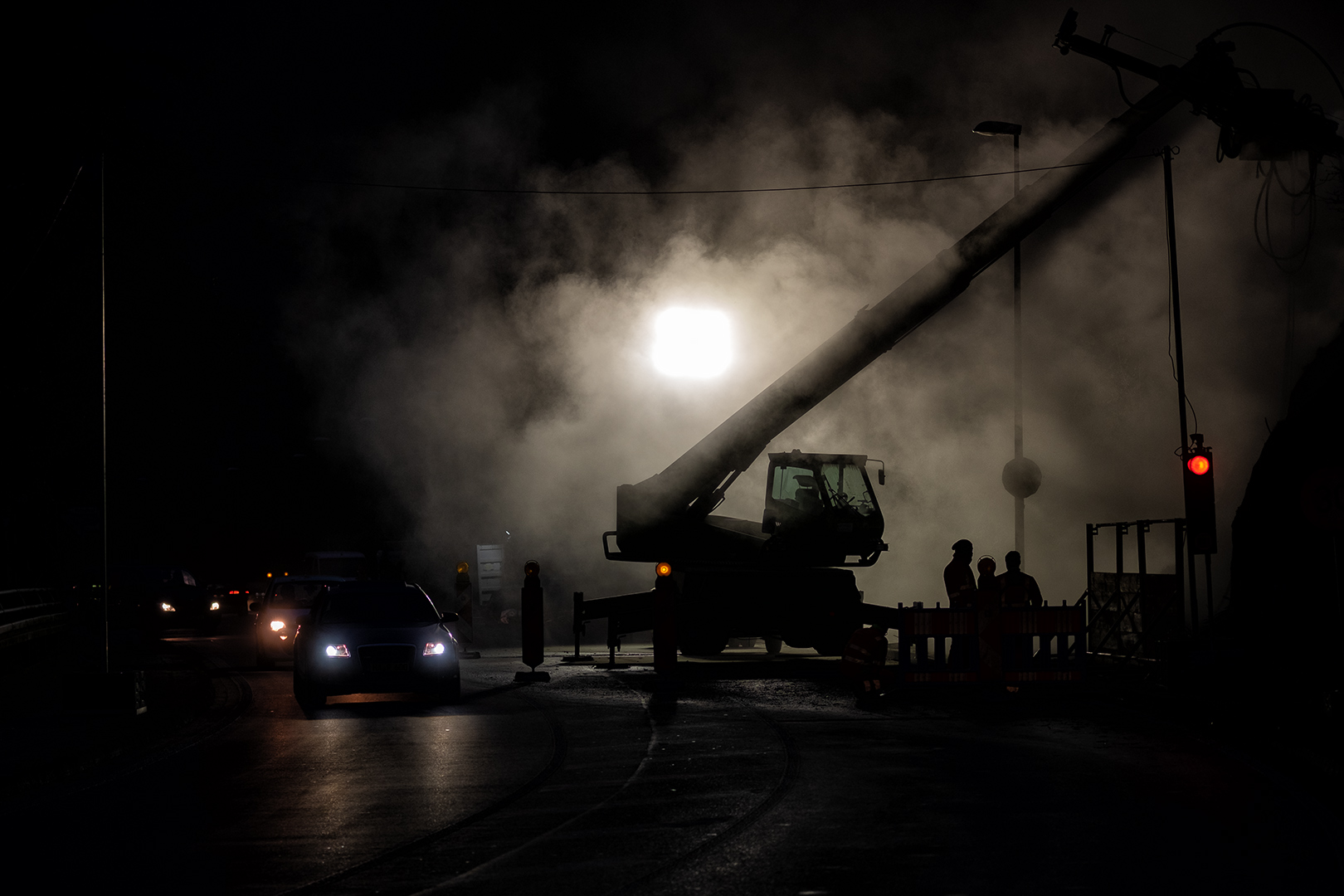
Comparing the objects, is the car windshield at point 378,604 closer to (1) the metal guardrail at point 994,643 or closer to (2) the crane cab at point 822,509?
→ (1) the metal guardrail at point 994,643

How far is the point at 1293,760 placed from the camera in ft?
31.7

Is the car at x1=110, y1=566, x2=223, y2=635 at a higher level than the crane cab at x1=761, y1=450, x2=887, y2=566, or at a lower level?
lower

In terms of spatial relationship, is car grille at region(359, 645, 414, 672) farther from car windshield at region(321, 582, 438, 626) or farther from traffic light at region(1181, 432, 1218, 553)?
traffic light at region(1181, 432, 1218, 553)

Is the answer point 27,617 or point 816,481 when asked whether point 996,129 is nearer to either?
point 816,481

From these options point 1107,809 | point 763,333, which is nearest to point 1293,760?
point 1107,809

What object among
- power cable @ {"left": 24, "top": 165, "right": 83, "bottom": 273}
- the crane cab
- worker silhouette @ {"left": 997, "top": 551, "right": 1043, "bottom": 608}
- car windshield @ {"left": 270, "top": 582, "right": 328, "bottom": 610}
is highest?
power cable @ {"left": 24, "top": 165, "right": 83, "bottom": 273}

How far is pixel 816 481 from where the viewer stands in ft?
65.3

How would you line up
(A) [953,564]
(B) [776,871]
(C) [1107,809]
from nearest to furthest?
(B) [776,871] < (C) [1107,809] < (A) [953,564]

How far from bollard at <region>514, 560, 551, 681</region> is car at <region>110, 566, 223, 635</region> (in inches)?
588

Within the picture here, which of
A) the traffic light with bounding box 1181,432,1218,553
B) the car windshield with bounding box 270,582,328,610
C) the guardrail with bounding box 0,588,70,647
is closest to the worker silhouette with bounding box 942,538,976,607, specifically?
the traffic light with bounding box 1181,432,1218,553

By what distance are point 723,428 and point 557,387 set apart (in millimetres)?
11339

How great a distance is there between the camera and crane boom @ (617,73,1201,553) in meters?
19.3

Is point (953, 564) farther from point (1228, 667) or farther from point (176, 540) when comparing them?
point (176, 540)

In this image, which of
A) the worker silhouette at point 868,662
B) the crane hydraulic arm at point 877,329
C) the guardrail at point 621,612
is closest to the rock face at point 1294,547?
the worker silhouette at point 868,662
